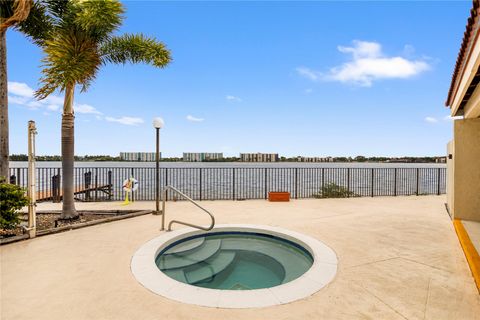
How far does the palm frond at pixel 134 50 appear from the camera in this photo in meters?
6.77

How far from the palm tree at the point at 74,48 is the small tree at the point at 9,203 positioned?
1.50 meters

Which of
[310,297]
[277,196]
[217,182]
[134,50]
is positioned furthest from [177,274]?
[217,182]

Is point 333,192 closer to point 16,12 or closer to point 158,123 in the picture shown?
point 158,123

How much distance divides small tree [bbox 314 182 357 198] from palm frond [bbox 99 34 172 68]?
884 centimetres

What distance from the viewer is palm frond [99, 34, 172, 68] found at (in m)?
6.77

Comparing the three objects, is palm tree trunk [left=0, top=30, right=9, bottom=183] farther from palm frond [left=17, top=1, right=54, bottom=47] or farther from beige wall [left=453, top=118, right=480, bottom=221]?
beige wall [left=453, top=118, right=480, bottom=221]

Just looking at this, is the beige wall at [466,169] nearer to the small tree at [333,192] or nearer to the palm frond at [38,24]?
the small tree at [333,192]

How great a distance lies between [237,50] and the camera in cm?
1745

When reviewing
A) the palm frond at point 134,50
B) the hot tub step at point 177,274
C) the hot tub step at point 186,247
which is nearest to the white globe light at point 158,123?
the palm frond at point 134,50

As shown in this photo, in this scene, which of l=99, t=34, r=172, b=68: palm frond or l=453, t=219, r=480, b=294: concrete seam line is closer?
l=453, t=219, r=480, b=294: concrete seam line

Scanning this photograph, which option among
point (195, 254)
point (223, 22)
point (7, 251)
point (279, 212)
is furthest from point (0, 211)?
point (223, 22)

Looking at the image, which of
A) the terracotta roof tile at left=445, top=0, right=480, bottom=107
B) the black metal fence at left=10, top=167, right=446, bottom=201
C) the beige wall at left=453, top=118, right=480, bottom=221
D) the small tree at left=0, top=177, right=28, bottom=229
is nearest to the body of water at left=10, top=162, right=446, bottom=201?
the black metal fence at left=10, top=167, right=446, bottom=201

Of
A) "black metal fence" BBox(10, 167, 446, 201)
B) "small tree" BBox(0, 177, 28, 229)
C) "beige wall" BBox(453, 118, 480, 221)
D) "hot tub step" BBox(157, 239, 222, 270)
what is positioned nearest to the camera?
"hot tub step" BBox(157, 239, 222, 270)

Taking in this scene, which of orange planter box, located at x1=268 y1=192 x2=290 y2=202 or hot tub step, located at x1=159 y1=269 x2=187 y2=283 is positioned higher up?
orange planter box, located at x1=268 y1=192 x2=290 y2=202
